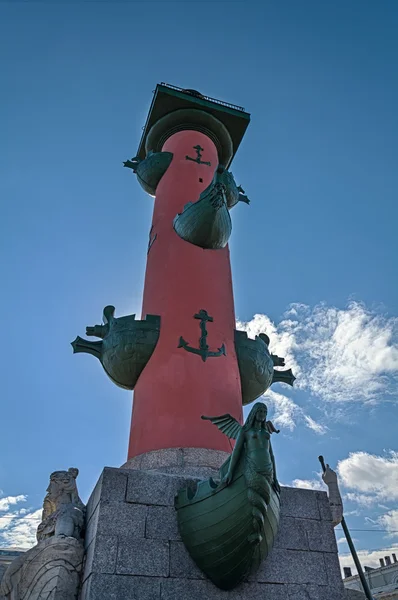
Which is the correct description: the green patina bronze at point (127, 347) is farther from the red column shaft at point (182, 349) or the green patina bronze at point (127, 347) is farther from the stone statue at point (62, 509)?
the stone statue at point (62, 509)

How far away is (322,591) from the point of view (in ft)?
18.1

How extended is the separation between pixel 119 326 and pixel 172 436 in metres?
→ 2.12

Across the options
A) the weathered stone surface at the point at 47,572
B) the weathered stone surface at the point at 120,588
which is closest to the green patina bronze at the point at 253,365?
the weathered stone surface at the point at 47,572

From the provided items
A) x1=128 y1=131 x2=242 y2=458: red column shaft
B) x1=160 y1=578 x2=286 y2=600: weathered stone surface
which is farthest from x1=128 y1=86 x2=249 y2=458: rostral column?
x1=160 y1=578 x2=286 y2=600: weathered stone surface

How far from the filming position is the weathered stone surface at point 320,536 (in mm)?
5844

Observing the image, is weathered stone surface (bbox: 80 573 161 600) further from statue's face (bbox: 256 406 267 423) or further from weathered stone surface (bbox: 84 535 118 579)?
statue's face (bbox: 256 406 267 423)

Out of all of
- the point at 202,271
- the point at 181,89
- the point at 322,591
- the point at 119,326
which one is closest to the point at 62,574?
the point at 322,591

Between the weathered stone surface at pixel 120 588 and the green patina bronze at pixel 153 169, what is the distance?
329 inches

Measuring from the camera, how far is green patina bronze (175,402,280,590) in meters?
4.75

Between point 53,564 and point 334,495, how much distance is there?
3978 millimetres

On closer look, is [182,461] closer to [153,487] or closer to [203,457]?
[203,457]

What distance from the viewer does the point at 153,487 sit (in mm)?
5633

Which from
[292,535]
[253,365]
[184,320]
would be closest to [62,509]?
[292,535]

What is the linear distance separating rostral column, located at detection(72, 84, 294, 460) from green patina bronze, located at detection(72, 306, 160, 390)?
15 millimetres
